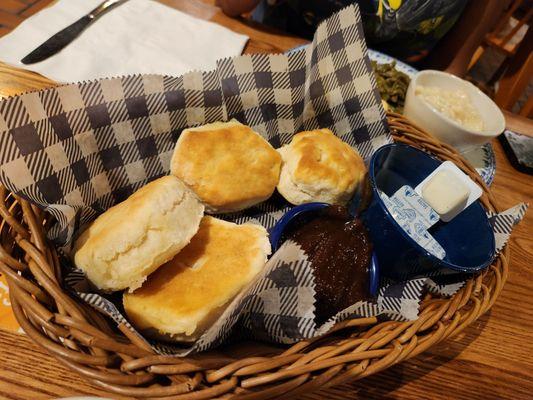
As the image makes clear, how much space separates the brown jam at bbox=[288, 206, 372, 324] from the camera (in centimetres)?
89

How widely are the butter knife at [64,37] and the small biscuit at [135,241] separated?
2.92 feet

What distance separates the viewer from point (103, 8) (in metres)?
1.66

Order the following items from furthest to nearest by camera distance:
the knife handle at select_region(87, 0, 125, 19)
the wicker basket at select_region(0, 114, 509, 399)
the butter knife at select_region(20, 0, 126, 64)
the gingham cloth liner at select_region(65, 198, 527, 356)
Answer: the knife handle at select_region(87, 0, 125, 19) → the butter knife at select_region(20, 0, 126, 64) → the gingham cloth liner at select_region(65, 198, 527, 356) → the wicker basket at select_region(0, 114, 509, 399)

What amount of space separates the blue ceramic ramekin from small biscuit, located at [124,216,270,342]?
4 centimetres

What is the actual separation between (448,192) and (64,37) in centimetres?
149

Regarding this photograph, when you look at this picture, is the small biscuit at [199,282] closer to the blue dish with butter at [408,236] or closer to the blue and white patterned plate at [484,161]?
the blue dish with butter at [408,236]

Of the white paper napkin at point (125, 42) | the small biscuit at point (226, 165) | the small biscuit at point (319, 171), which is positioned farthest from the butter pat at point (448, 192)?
the white paper napkin at point (125, 42)

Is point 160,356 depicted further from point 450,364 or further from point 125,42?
point 125,42

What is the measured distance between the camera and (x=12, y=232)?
812mm

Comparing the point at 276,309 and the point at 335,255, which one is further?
the point at 335,255

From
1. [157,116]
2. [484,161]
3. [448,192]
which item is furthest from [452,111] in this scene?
[157,116]

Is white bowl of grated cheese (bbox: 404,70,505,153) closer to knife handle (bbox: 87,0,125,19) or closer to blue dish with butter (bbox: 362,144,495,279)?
blue dish with butter (bbox: 362,144,495,279)

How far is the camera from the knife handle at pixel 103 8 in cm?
162

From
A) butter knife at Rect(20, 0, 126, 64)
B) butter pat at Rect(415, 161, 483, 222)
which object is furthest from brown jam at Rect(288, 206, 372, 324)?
butter knife at Rect(20, 0, 126, 64)
